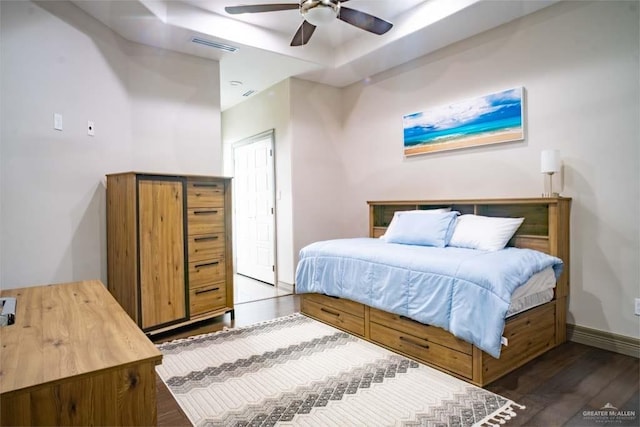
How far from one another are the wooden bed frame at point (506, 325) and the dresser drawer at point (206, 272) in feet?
2.77

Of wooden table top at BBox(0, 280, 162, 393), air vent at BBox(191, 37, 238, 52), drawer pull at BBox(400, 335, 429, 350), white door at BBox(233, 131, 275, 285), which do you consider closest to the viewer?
wooden table top at BBox(0, 280, 162, 393)

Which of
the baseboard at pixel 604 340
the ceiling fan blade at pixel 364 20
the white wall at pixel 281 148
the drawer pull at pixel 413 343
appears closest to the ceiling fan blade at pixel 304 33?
the ceiling fan blade at pixel 364 20

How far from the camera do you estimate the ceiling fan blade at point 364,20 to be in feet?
8.20

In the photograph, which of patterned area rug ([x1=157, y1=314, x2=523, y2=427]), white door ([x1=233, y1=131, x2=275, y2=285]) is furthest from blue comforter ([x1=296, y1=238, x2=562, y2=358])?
white door ([x1=233, y1=131, x2=275, y2=285])

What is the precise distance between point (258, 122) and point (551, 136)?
3.56 meters

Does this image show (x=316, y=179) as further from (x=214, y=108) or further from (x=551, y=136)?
(x=551, y=136)

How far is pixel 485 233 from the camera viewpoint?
2818mm

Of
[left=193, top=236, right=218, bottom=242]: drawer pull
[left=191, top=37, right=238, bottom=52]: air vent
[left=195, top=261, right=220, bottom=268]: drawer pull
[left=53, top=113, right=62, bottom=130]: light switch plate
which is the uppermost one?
[left=191, top=37, right=238, bottom=52]: air vent

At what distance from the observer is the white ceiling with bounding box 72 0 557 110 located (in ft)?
9.70

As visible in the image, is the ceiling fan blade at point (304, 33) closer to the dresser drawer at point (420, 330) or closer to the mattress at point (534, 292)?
the dresser drawer at point (420, 330)

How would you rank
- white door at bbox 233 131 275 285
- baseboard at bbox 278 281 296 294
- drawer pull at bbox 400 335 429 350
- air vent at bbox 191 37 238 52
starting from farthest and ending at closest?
white door at bbox 233 131 275 285
baseboard at bbox 278 281 296 294
air vent at bbox 191 37 238 52
drawer pull at bbox 400 335 429 350

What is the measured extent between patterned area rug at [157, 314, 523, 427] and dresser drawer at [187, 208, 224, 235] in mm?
923

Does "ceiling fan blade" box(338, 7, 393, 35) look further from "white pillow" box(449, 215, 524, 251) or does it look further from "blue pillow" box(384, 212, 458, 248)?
"white pillow" box(449, 215, 524, 251)

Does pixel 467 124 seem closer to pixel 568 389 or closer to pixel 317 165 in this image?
pixel 317 165
